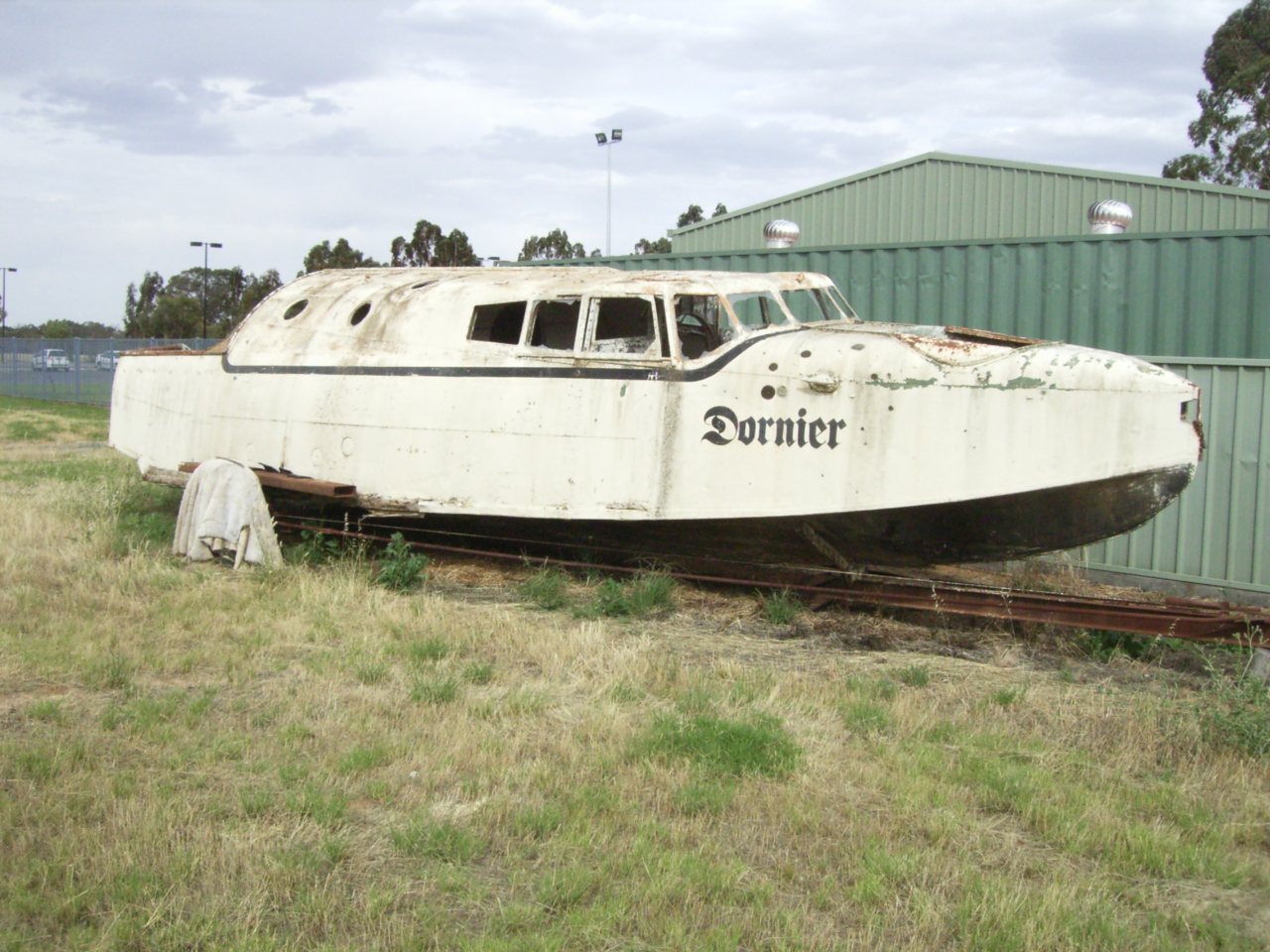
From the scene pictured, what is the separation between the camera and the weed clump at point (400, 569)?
30.3 ft

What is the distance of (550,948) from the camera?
372 centimetres

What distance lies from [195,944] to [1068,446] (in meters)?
5.77

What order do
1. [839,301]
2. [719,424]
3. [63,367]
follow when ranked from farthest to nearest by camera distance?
1. [63,367]
2. [839,301]
3. [719,424]

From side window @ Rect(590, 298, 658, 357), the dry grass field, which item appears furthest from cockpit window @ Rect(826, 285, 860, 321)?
the dry grass field

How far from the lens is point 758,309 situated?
8.99 meters

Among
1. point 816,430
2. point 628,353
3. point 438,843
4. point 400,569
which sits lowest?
point 438,843

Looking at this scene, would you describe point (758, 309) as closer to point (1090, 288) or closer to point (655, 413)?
point (655, 413)

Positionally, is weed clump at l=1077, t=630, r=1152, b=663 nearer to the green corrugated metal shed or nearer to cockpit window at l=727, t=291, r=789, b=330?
Result: cockpit window at l=727, t=291, r=789, b=330

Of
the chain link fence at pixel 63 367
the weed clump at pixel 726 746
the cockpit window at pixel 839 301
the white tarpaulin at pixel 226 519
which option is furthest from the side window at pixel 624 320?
the chain link fence at pixel 63 367

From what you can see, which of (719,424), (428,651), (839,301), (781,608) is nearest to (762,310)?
(839,301)

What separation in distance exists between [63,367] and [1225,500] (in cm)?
3810

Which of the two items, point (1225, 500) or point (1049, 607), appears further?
point (1225, 500)

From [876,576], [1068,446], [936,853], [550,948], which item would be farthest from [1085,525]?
[550,948]

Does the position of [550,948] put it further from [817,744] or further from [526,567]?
[526,567]
